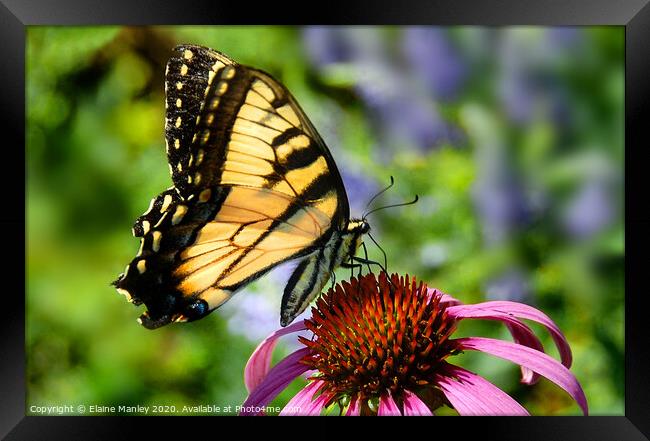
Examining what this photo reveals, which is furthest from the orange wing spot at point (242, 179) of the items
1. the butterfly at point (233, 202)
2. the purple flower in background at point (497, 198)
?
the purple flower in background at point (497, 198)

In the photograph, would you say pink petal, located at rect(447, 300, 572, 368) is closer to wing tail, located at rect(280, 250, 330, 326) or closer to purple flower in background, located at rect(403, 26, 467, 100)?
wing tail, located at rect(280, 250, 330, 326)

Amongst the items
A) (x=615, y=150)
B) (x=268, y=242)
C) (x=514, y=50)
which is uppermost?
(x=514, y=50)

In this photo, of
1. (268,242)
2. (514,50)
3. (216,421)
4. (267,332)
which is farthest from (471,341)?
(514,50)

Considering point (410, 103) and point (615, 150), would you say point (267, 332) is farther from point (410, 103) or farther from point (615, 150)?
point (615, 150)

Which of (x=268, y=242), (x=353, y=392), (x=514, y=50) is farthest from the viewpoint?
(x=514, y=50)

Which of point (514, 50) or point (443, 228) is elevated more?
point (514, 50)

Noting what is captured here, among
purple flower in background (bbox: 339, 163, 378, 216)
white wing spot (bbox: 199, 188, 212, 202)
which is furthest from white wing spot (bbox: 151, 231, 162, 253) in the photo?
purple flower in background (bbox: 339, 163, 378, 216)

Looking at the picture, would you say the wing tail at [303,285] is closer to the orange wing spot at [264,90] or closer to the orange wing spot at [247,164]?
the orange wing spot at [247,164]
